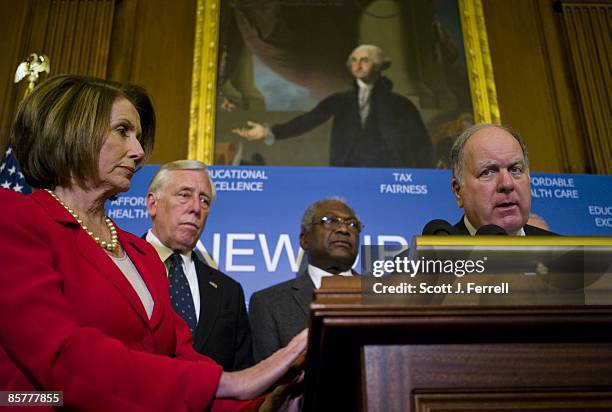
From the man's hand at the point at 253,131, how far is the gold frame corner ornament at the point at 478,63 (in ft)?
6.32

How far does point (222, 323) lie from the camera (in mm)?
3652

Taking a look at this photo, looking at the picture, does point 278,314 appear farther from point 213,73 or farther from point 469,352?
point 213,73

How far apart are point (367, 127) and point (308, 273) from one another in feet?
7.90

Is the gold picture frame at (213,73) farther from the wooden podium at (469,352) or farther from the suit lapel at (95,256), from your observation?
the wooden podium at (469,352)

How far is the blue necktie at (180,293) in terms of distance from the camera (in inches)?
141

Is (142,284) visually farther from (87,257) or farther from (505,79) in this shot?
(505,79)

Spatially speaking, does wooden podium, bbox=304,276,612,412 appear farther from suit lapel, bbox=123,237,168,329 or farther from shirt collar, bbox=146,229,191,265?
shirt collar, bbox=146,229,191,265

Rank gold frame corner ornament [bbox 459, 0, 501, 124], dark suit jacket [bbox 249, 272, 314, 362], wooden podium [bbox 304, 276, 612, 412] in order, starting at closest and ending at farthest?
wooden podium [bbox 304, 276, 612, 412] → dark suit jacket [bbox 249, 272, 314, 362] → gold frame corner ornament [bbox 459, 0, 501, 124]

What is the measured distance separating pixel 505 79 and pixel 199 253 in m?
3.75

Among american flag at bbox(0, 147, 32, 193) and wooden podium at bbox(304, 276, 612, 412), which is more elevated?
american flag at bbox(0, 147, 32, 193)

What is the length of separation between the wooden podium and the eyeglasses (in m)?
3.16

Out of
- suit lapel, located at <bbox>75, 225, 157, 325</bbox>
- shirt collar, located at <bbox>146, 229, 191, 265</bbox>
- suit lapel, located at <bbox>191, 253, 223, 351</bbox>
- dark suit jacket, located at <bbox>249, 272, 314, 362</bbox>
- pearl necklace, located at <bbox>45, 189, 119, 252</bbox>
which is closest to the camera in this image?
suit lapel, located at <bbox>75, 225, 157, 325</bbox>

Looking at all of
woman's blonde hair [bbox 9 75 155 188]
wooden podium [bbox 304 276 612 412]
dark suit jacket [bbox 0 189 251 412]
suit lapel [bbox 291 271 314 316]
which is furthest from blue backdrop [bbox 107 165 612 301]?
wooden podium [bbox 304 276 612 412]

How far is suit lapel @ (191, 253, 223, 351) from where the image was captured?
3.52 m
